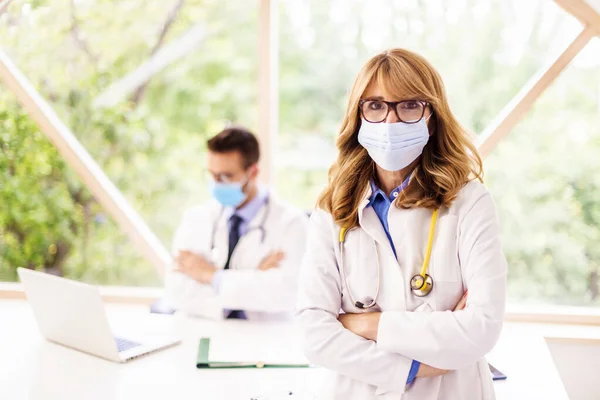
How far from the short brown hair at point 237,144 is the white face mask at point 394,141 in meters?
1.28

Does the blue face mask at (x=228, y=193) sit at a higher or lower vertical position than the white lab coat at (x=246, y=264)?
higher

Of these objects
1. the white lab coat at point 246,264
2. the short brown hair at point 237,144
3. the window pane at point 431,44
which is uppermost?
the window pane at point 431,44

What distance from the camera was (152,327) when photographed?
2787mm

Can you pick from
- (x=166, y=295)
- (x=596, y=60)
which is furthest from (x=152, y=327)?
(x=596, y=60)

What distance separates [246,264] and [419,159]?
1.37 meters

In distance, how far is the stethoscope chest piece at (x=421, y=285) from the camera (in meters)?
1.83

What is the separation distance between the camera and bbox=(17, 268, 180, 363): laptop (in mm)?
2316

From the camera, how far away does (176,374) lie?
2.27 meters

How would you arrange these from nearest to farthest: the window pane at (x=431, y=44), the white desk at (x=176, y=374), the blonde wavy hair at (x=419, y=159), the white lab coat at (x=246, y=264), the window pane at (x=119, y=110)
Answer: the blonde wavy hair at (x=419, y=159), the white desk at (x=176, y=374), the white lab coat at (x=246, y=264), the window pane at (x=431, y=44), the window pane at (x=119, y=110)

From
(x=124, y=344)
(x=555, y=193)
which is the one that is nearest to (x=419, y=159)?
(x=124, y=344)

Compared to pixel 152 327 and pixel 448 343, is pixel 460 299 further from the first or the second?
pixel 152 327

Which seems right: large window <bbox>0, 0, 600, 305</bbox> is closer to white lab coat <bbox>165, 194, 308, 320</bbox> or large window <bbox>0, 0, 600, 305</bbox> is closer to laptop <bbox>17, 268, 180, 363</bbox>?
white lab coat <bbox>165, 194, 308, 320</bbox>

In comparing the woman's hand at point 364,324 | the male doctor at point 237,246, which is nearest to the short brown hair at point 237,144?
the male doctor at point 237,246

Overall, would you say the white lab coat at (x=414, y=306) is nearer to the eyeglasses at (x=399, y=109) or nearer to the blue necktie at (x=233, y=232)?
the eyeglasses at (x=399, y=109)
